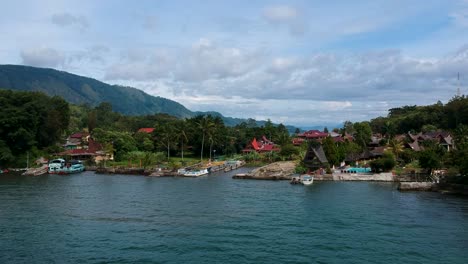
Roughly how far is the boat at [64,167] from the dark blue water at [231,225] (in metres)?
17.9

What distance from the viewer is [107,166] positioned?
72.6m

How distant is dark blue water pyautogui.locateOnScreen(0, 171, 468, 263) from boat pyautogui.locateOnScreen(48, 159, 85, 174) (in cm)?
1790

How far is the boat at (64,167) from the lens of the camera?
221 ft

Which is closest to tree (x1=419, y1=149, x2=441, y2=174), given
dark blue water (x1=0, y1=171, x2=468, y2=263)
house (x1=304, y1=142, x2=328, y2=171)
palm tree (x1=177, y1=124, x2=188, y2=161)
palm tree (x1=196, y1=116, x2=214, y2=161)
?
dark blue water (x1=0, y1=171, x2=468, y2=263)

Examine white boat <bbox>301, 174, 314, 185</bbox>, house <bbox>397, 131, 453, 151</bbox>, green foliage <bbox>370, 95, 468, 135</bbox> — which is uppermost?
green foliage <bbox>370, 95, 468, 135</bbox>

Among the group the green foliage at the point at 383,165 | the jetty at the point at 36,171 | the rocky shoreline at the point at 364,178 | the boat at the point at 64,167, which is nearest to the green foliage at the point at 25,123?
the jetty at the point at 36,171

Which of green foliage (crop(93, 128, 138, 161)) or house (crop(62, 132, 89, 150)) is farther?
house (crop(62, 132, 89, 150))

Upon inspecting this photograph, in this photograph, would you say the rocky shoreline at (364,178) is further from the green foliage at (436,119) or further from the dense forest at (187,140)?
the green foliage at (436,119)

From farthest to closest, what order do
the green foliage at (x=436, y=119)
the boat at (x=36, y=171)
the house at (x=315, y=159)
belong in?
the green foliage at (x=436, y=119) < the boat at (x=36, y=171) < the house at (x=315, y=159)

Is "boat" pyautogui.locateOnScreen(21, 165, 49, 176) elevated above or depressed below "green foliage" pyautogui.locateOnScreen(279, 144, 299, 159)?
below

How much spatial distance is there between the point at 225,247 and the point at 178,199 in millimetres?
17203

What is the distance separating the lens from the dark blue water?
2412cm

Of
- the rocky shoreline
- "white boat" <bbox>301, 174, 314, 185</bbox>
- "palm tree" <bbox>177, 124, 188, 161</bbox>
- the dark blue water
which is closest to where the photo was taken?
the dark blue water

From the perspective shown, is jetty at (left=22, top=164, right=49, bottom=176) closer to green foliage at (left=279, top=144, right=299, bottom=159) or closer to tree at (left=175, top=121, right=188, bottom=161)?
tree at (left=175, top=121, right=188, bottom=161)
